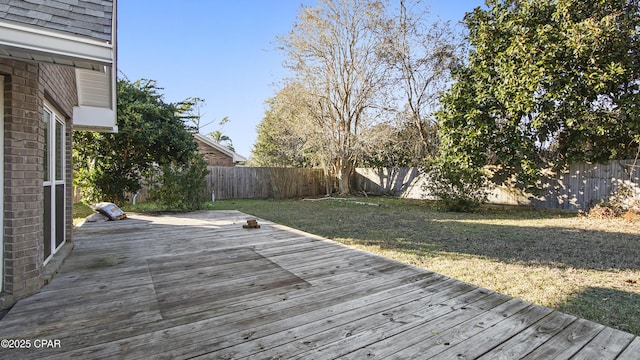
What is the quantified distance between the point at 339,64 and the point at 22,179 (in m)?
12.6

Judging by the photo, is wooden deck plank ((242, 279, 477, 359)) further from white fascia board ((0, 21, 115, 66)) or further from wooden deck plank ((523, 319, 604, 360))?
white fascia board ((0, 21, 115, 66))

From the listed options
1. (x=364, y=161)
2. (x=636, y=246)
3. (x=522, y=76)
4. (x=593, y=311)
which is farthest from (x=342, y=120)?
(x=593, y=311)

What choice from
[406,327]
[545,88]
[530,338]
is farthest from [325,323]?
[545,88]

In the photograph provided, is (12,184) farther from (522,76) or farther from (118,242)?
(522,76)

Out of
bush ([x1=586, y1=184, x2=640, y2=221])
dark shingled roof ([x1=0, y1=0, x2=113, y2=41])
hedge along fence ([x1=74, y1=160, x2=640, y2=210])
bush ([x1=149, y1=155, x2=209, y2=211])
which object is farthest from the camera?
hedge along fence ([x1=74, y1=160, x2=640, y2=210])

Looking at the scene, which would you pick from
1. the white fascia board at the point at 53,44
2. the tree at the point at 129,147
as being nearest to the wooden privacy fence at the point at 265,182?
the tree at the point at 129,147

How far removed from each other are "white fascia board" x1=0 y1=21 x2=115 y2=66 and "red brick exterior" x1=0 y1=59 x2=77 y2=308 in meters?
0.64

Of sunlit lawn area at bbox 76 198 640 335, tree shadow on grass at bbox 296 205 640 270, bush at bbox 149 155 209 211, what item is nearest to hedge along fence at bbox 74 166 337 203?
bush at bbox 149 155 209 211

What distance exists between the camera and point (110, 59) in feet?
7.59

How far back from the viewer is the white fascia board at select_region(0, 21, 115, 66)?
1947mm

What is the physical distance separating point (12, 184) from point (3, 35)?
45.5 inches

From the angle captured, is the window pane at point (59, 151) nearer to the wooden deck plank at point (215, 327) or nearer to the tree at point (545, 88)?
the wooden deck plank at point (215, 327)

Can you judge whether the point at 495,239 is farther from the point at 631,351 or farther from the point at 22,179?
the point at 22,179

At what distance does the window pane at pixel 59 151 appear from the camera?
395 cm
